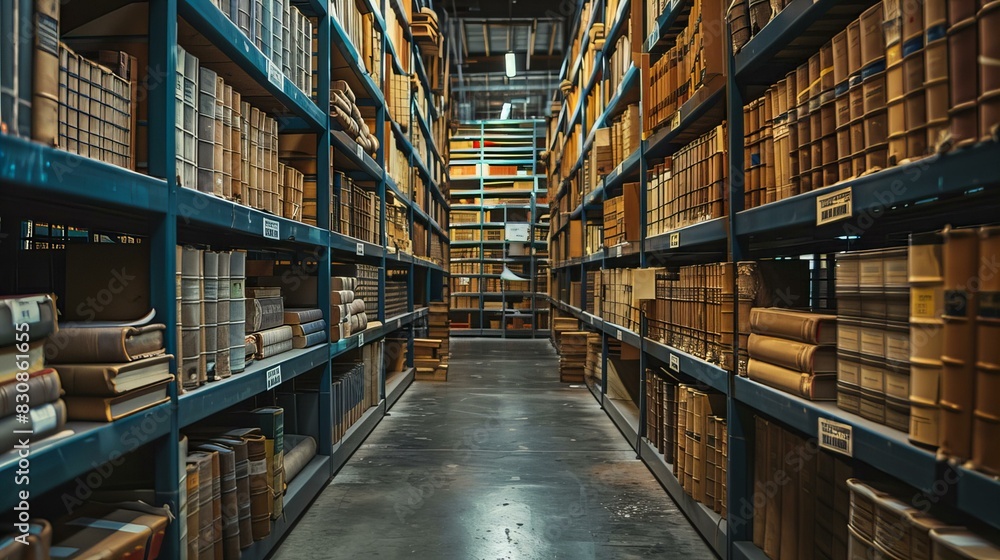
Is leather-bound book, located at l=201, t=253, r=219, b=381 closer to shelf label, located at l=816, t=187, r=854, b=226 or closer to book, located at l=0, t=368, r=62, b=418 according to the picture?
book, located at l=0, t=368, r=62, b=418

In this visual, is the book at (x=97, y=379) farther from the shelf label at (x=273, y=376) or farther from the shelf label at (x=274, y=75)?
the shelf label at (x=274, y=75)

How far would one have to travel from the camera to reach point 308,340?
9.00 feet

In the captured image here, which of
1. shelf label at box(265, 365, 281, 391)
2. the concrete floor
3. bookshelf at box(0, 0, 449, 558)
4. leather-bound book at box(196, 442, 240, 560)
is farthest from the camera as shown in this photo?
the concrete floor

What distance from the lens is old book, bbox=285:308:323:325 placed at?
2674mm

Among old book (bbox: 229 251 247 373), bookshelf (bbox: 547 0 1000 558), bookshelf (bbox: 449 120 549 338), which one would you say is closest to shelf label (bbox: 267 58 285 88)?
old book (bbox: 229 251 247 373)

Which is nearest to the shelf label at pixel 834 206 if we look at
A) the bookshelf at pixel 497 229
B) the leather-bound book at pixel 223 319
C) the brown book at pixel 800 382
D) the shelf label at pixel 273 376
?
the brown book at pixel 800 382

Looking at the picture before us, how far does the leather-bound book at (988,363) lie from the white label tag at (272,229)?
77.7 inches

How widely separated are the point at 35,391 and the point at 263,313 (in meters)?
1.29

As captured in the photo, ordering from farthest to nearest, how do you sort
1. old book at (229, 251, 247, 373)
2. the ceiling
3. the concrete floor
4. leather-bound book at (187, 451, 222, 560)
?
the ceiling < the concrete floor < old book at (229, 251, 247, 373) < leather-bound book at (187, 451, 222, 560)

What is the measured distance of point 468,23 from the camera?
10.4 metres

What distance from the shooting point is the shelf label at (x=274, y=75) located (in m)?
2.15

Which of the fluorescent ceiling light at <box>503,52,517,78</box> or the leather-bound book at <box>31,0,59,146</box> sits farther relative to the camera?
the fluorescent ceiling light at <box>503,52,517,78</box>

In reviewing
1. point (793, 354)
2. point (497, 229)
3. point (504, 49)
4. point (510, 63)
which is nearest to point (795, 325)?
point (793, 354)

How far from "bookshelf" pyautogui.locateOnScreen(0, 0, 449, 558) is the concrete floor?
19 centimetres
